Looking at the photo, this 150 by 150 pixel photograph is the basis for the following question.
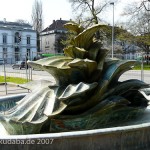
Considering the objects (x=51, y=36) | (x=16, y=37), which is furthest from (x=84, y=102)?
(x=51, y=36)

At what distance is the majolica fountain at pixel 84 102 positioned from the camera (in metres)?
5.49

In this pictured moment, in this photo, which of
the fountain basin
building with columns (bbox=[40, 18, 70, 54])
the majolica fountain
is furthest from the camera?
building with columns (bbox=[40, 18, 70, 54])

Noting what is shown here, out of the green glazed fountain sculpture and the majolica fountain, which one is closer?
the majolica fountain

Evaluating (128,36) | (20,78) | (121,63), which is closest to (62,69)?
(121,63)

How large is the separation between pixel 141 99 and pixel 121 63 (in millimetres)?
957

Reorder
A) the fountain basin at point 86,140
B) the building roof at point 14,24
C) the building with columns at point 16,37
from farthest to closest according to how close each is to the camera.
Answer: the building roof at point 14,24 → the building with columns at point 16,37 → the fountain basin at point 86,140

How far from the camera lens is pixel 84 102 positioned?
6.14 m

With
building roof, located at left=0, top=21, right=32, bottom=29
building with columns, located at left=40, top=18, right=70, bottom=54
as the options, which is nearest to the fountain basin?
building roof, located at left=0, top=21, right=32, bottom=29

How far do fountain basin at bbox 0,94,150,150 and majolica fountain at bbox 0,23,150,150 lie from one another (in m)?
0.02

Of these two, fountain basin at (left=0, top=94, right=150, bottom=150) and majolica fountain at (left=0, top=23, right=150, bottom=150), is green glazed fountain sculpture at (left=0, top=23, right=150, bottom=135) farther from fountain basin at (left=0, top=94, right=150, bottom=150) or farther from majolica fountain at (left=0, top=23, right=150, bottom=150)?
fountain basin at (left=0, top=94, right=150, bottom=150)

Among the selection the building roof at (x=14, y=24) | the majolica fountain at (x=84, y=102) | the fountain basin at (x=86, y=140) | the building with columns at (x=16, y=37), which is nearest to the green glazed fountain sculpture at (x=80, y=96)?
the majolica fountain at (x=84, y=102)

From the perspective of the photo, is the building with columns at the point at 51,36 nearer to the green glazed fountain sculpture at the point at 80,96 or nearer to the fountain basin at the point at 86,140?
the green glazed fountain sculpture at the point at 80,96

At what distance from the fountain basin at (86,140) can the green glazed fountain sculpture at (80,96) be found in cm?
56

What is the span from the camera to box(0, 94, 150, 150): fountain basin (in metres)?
4.93
